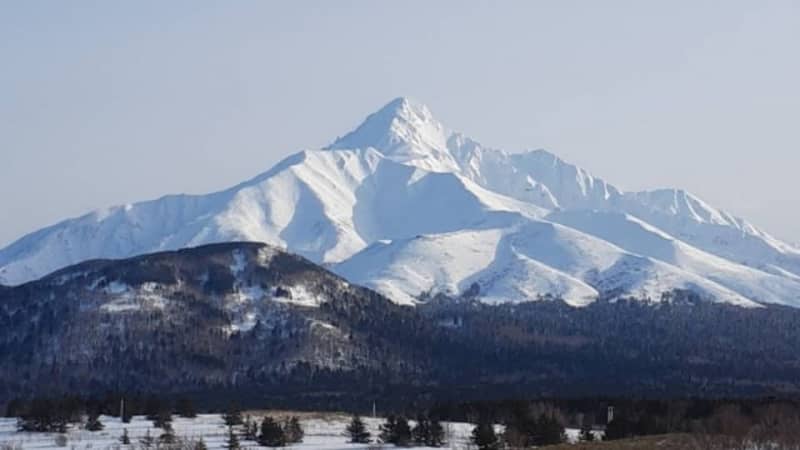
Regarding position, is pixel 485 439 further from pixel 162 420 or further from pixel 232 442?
pixel 162 420

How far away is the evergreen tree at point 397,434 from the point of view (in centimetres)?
12406

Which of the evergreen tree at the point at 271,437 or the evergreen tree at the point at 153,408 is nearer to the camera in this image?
the evergreen tree at the point at 271,437

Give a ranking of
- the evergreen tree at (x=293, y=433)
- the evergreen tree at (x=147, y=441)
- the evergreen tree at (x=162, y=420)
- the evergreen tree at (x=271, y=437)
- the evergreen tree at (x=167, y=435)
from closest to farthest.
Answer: the evergreen tree at (x=147, y=441) → the evergreen tree at (x=167, y=435) → the evergreen tree at (x=271, y=437) → the evergreen tree at (x=293, y=433) → the evergreen tree at (x=162, y=420)

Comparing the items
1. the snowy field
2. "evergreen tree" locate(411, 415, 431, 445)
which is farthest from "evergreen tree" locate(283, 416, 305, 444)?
"evergreen tree" locate(411, 415, 431, 445)

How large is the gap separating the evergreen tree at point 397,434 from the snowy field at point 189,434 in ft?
9.29

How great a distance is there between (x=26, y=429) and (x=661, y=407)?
73.3 metres

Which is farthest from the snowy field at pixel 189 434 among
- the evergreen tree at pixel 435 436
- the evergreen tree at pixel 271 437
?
the evergreen tree at pixel 271 437

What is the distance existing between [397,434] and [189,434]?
65.1 feet

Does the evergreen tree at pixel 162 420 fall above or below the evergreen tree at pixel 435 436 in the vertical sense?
above

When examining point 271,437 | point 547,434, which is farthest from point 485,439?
point 271,437

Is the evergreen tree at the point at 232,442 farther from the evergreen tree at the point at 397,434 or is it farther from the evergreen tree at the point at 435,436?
the evergreen tree at the point at 435,436

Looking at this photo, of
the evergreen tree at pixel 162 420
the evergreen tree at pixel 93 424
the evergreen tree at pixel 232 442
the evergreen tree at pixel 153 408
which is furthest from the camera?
the evergreen tree at pixel 153 408

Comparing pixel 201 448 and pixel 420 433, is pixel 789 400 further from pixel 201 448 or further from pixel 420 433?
pixel 201 448

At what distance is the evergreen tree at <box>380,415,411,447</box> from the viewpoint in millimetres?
124062
